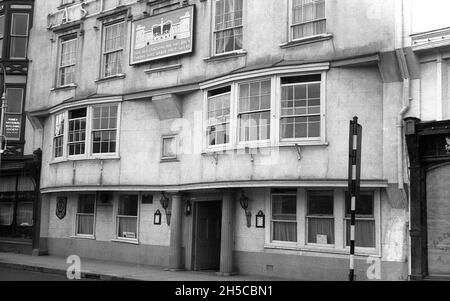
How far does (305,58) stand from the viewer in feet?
53.8

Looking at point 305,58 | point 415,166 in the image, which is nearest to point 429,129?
point 415,166

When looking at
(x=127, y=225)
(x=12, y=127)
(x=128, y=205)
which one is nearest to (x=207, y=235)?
(x=127, y=225)

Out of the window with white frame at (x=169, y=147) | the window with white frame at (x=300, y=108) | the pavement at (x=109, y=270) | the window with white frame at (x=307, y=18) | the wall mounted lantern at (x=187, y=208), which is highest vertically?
the window with white frame at (x=307, y=18)

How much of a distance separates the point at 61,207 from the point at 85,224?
1634 millimetres

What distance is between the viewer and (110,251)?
21453mm

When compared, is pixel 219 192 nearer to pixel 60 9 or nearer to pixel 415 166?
pixel 415 166

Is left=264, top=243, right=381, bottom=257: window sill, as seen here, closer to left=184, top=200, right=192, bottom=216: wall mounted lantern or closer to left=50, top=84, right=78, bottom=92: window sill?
left=184, top=200, right=192, bottom=216: wall mounted lantern

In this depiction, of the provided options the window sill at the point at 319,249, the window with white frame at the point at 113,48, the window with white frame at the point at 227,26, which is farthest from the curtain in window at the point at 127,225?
the window with white frame at the point at 227,26

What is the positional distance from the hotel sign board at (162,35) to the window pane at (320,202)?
6440mm

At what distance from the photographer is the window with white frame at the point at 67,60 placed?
76.9 ft

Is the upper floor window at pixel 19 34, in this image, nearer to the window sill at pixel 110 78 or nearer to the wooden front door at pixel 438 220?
the window sill at pixel 110 78

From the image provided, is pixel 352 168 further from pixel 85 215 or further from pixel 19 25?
pixel 19 25

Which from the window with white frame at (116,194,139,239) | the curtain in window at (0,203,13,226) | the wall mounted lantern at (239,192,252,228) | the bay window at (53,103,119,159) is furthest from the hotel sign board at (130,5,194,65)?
the curtain in window at (0,203,13,226)

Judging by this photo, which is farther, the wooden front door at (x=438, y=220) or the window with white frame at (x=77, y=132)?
the window with white frame at (x=77, y=132)
